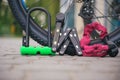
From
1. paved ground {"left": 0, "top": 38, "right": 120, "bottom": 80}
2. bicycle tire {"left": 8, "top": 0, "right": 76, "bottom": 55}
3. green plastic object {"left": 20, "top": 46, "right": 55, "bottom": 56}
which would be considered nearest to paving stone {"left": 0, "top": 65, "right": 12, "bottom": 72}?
paved ground {"left": 0, "top": 38, "right": 120, "bottom": 80}

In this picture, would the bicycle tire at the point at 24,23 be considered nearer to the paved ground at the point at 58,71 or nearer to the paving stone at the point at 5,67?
the paved ground at the point at 58,71

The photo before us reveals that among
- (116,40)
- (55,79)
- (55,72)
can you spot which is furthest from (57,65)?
(116,40)

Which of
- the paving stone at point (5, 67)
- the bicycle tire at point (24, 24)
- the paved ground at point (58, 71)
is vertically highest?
the bicycle tire at point (24, 24)

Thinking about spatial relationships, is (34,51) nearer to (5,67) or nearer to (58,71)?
(5,67)

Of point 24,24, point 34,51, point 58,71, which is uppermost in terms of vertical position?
point 24,24

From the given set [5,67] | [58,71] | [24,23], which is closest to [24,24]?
[24,23]

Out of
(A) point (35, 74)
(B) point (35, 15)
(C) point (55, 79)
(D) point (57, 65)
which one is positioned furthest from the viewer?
(B) point (35, 15)

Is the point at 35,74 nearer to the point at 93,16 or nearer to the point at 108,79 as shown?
the point at 108,79

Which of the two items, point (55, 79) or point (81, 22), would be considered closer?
point (55, 79)

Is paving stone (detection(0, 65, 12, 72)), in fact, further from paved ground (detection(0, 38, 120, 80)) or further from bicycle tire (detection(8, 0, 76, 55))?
bicycle tire (detection(8, 0, 76, 55))

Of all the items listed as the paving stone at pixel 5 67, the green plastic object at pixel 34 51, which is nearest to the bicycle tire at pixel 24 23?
the green plastic object at pixel 34 51

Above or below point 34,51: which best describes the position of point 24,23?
above

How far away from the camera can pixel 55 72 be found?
1.66 metres

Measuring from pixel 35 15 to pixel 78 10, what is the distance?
2.37 ft
